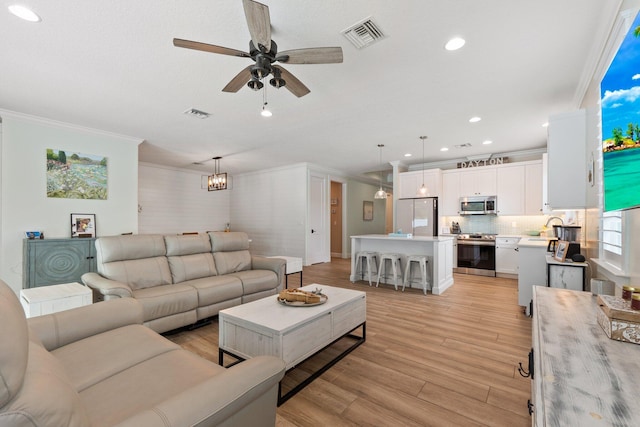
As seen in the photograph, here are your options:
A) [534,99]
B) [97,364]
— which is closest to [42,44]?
[97,364]

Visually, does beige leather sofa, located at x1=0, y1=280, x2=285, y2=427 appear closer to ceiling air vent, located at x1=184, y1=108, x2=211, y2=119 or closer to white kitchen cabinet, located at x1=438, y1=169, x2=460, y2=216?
ceiling air vent, located at x1=184, y1=108, x2=211, y2=119

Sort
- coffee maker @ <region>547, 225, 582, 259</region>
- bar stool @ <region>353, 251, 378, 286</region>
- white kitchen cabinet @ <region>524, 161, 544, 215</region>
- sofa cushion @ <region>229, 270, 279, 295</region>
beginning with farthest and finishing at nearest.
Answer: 1. white kitchen cabinet @ <region>524, 161, 544, 215</region>
2. bar stool @ <region>353, 251, 378, 286</region>
3. sofa cushion @ <region>229, 270, 279, 295</region>
4. coffee maker @ <region>547, 225, 582, 259</region>

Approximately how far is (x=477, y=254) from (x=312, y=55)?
18.8 ft

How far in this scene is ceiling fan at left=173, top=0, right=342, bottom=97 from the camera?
1.77 metres

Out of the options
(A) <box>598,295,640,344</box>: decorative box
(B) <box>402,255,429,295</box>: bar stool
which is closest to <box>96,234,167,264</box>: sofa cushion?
(B) <box>402,255,429,295</box>: bar stool

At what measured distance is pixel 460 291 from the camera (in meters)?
4.75

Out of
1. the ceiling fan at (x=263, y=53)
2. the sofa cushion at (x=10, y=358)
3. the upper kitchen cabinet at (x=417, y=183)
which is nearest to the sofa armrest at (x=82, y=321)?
the sofa cushion at (x=10, y=358)

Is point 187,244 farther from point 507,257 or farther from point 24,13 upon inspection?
point 507,257

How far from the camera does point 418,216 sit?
689cm

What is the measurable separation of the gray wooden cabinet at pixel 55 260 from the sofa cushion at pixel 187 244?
1555mm

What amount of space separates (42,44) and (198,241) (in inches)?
97.0

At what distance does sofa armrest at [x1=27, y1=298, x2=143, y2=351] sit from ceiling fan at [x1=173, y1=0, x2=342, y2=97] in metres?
1.81

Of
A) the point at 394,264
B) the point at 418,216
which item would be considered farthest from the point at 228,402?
the point at 418,216

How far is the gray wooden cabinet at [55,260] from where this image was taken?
3789 millimetres
